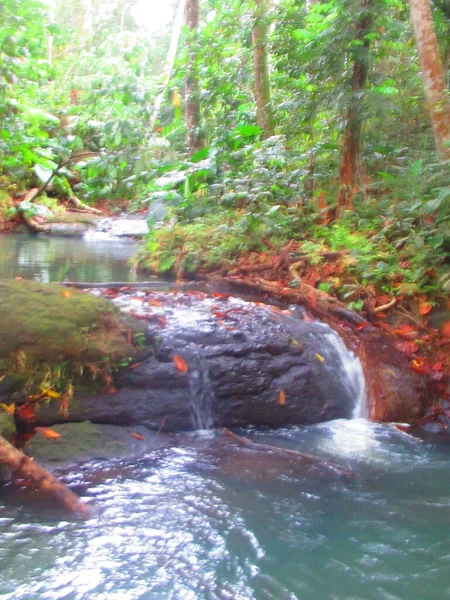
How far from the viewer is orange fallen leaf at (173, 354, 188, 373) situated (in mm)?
6023

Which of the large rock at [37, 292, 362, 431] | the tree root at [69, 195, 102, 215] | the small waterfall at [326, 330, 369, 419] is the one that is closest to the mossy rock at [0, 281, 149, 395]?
the large rock at [37, 292, 362, 431]

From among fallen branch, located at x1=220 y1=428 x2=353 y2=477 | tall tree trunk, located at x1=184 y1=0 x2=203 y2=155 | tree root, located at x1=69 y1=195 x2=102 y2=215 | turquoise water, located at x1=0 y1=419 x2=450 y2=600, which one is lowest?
turquoise water, located at x1=0 y1=419 x2=450 y2=600

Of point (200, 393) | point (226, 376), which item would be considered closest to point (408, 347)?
point (226, 376)

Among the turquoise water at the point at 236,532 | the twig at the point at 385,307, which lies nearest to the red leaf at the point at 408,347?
the twig at the point at 385,307

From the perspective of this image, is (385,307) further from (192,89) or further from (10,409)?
(192,89)

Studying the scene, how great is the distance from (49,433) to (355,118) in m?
7.69

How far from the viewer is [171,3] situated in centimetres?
2966

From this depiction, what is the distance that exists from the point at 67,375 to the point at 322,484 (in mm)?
2534

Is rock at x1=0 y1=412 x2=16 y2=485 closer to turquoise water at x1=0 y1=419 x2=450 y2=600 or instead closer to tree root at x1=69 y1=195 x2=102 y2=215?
turquoise water at x1=0 y1=419 x2=450 y2=600

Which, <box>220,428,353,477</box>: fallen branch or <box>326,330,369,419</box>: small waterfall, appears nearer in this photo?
<box>220,428,353,477</box>: fallen branch

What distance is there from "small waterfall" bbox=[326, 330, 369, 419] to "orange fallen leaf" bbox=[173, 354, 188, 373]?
2005 millimetres

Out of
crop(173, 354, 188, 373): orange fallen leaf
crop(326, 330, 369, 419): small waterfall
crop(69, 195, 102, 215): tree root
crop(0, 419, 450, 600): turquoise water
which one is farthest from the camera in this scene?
crop(69, 195, 102, 215): tree root

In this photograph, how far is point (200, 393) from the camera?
598 centimetres

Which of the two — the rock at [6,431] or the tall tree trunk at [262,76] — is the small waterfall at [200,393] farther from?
the tall tree trunk at [262,76]
